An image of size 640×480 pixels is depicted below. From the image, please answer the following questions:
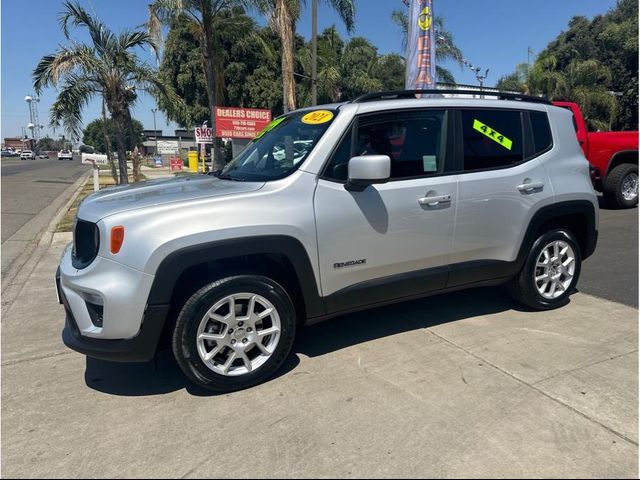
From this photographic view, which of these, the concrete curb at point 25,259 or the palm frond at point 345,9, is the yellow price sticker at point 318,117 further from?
the palm frond at point 345,9

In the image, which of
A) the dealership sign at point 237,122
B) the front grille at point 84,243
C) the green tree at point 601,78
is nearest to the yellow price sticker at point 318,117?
the front grille at point 84,243

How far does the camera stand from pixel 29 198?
16.7 m

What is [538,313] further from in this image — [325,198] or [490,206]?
[325,198]

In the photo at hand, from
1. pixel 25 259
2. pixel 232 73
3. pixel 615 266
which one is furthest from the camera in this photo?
pixel 232 73

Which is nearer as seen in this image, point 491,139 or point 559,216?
point 491,139

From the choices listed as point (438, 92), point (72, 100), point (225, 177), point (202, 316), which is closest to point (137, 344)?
point (202, 316)

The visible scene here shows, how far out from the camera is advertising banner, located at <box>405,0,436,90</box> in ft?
33.1

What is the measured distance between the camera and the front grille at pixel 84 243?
120 inches

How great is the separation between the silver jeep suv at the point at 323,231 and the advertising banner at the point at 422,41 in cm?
610

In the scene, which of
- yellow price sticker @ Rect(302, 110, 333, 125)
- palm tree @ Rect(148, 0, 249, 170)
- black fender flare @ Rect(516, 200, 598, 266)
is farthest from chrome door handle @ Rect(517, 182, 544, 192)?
palm tree @ Rect(148, 0, 249, 170)

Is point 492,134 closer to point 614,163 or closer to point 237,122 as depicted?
point 614,163

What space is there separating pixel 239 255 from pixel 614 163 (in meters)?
9.41

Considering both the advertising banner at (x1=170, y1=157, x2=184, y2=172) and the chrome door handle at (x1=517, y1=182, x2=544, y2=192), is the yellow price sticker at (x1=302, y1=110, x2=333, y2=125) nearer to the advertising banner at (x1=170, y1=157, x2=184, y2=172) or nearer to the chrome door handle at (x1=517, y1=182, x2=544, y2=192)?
the chrome door handle at (x1=517, y1=182, x2=544, y2=192)

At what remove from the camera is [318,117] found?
12.2ft
